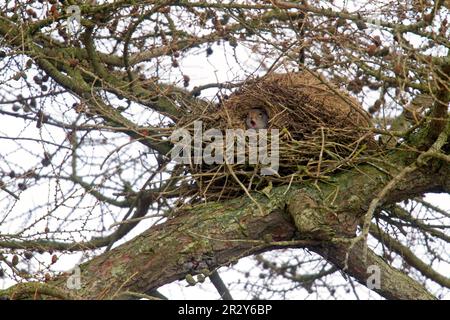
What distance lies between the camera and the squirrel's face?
561 cm

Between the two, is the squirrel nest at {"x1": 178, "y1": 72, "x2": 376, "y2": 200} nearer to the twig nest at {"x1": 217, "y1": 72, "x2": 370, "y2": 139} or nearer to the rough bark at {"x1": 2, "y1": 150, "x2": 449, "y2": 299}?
the twig nest at {"x1": 217, "y1": 72, "x2": 370, "y2": 139}

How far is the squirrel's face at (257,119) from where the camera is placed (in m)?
5.61

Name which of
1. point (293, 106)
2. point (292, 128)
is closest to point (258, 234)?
point (292, 128)

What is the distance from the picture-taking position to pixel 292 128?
18.2 ft

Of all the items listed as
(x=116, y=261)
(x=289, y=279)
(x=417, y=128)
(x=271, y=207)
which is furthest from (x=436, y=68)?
(x=289, y=279)

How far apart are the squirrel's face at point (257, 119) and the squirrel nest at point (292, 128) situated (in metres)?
0.03

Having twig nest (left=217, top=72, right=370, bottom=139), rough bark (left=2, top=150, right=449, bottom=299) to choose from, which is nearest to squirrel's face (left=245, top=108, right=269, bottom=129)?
twig nest (left=217, top=72, right=370, bottom=139)

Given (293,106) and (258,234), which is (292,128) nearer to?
(293,106)

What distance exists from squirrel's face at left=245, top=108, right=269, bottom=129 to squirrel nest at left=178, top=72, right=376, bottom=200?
31 mm

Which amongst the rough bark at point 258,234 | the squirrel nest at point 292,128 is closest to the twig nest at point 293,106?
the squirrel nest at point 292,128

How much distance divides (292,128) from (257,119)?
0.81 ft

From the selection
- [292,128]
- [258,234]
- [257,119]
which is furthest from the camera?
[257,119]

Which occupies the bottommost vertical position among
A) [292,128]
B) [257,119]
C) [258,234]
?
[258,234]
